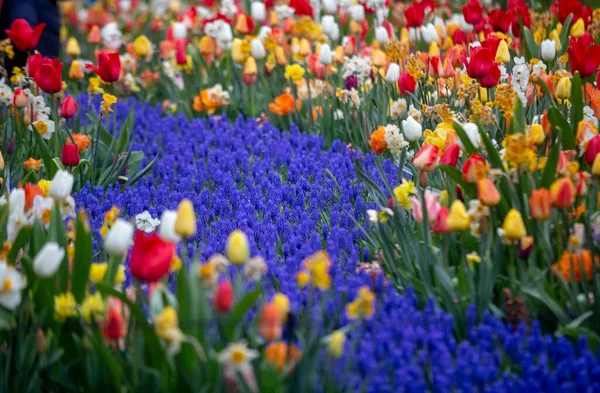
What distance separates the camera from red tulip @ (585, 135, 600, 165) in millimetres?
2316

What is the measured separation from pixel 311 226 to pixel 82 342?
1075 mm

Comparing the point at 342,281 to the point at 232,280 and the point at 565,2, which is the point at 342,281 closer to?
the point at 232,280

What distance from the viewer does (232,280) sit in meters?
2.45

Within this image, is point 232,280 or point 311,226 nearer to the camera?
point 232,280

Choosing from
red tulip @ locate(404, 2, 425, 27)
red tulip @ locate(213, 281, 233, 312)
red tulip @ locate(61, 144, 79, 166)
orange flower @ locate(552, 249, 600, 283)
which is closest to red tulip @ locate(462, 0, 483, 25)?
red tulip @ locate(404, 2, 425, 27)

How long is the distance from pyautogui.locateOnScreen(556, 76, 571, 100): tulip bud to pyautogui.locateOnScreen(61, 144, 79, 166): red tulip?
1783 millimetres

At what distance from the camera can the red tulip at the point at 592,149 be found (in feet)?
7.60

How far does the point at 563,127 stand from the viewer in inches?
102

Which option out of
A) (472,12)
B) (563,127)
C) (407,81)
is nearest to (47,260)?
(563,127)

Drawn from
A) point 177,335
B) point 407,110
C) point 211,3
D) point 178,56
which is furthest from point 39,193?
point 211,3

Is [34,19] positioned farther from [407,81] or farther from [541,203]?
[541,203]

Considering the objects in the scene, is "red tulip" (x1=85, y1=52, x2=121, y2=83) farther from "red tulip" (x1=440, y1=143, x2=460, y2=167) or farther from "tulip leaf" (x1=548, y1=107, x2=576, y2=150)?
"tulip leaf" (x1=548, y1=107, x2=576, y2=150)

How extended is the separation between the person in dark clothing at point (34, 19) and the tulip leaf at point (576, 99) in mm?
3535

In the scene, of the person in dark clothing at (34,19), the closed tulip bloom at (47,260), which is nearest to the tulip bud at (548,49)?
the closed tulip bloom at (47,260)
